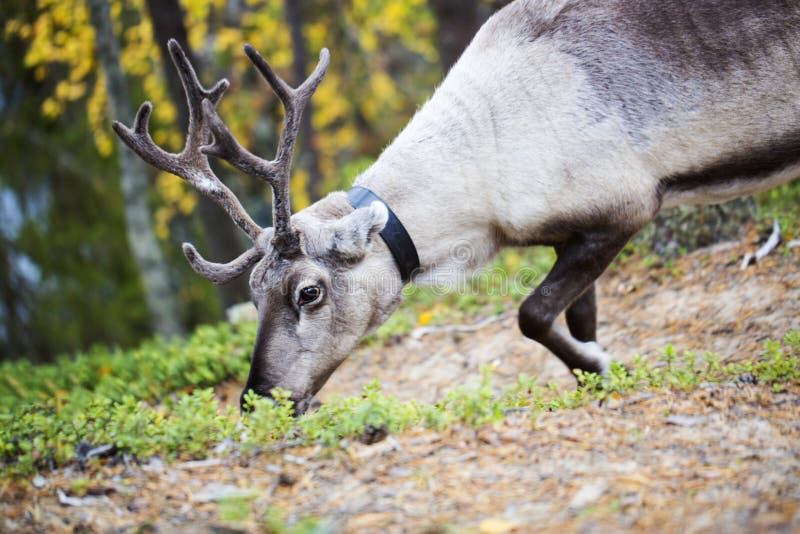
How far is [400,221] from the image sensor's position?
454 centimetres

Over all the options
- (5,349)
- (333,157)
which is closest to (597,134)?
(5,349)

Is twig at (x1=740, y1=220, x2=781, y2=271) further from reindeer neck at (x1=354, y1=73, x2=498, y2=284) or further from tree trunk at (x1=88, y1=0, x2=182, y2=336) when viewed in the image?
tree trunk at (x1=88, y1=0, x2=182, y2=336)

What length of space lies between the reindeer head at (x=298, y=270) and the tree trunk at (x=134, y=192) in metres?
4.30

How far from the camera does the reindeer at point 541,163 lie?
14.3 ft

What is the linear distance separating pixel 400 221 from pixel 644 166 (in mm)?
1452

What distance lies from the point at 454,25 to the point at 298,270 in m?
5.61

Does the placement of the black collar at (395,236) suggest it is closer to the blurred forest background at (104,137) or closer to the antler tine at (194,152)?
the antler tine at (194,152)

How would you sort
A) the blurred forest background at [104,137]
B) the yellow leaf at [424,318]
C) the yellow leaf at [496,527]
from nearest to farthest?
the yellow leaf at [496,527] → the yellow leaf at [424,318] → the blurred forest background at [104,137]

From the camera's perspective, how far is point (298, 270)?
14.2 ft

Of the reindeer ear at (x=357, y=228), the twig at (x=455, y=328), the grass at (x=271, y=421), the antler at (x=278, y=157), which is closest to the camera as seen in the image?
the grass at (x=271, y=421)

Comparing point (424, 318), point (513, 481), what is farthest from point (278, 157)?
point (424, 318)

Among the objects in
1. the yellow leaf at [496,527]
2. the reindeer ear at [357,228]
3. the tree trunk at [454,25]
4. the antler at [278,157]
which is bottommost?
the yellow leaf at [496,527]

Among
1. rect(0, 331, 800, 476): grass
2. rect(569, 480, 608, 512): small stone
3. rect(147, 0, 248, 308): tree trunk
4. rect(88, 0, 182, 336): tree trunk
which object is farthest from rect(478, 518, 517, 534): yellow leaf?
rect(88, 0, 182, 336): tree trunk

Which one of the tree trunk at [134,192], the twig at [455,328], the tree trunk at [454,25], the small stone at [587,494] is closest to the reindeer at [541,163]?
the twig at [455,328]
